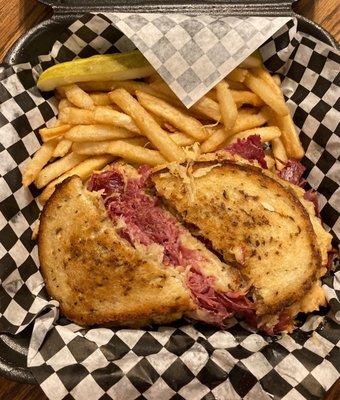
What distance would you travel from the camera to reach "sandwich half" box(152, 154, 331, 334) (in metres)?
2.63

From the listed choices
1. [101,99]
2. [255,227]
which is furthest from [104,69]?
[255,227]

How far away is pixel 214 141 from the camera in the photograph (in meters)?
2.88

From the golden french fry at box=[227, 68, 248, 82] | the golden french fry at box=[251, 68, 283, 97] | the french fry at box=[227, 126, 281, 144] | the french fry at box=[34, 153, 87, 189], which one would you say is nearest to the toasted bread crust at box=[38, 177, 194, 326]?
the french fry at box=[34, 153, 87, 189]

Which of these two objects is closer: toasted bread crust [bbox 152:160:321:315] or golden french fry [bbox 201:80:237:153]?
toasted bread crust [bbox 152:160:321:315]

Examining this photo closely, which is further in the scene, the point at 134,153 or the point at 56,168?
→ the point at 56,168

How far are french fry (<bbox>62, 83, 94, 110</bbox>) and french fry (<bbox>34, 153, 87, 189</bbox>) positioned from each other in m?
0.26

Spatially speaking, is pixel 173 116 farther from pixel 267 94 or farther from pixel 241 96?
pixel 267 94

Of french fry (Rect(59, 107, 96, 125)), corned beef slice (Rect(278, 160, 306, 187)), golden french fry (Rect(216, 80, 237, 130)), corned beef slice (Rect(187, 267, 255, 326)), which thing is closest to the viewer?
corned beef slice (Rect(187, 267, 255, 326))

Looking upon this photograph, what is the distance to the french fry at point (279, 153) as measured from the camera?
3.02 m

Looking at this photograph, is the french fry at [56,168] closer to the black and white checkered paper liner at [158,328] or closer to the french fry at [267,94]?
the black and white checkered paper liner at [158,328]

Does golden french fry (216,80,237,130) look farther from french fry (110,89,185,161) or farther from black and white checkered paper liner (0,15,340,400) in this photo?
black and white checkered paper liner (0,15,340,400)

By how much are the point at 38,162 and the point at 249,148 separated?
3.61ft

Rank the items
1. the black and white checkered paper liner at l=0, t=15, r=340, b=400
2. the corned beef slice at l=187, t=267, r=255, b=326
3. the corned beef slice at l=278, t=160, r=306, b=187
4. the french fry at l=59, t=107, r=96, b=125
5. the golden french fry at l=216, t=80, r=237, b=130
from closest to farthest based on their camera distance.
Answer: the black and white checkered paper liner at l=0, t=15, r=340, b=400 → the corned beef slice at l=187, t=267, r=255, b=326 → the golden french fry at l=216, t=80, r=237, b=130 → the french fry at l=59, t=107, r=96, b=125 → the corned beef slice at l=278, t=160, r=306, b=187

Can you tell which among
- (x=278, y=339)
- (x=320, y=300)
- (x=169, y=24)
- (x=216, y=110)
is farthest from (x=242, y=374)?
(x=169, y=24)
